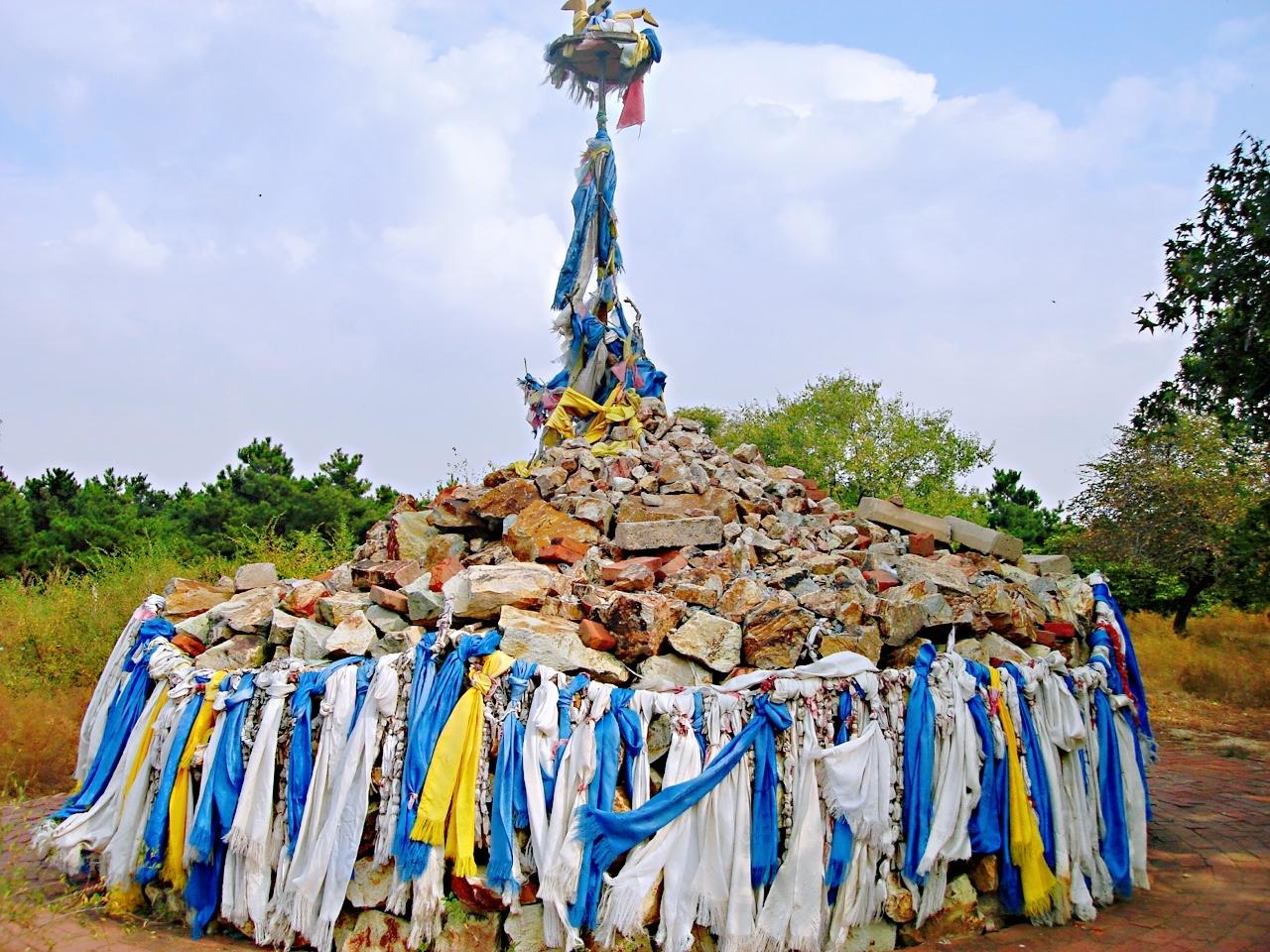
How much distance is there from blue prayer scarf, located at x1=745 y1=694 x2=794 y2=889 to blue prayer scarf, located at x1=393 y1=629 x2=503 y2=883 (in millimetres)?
1352

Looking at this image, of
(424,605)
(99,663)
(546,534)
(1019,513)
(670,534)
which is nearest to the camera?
(424,605)

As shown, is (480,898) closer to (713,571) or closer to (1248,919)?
(713,571)

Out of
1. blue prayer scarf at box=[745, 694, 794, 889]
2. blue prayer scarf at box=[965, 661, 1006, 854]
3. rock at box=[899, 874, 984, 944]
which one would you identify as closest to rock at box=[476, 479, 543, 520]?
blue prayer scarf at box=[745, 694, 794, 889]

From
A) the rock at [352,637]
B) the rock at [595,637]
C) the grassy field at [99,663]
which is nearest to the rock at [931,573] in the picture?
the rock at [595,637]

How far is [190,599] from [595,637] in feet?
9.46

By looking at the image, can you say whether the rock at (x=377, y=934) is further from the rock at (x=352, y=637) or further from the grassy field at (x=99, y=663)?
the grassy field at (x=99, y=663)

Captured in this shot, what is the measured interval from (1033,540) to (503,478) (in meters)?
15.9

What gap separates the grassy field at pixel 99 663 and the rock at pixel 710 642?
5.67 m

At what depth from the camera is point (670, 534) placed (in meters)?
6.12

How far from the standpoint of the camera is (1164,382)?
7.45 m

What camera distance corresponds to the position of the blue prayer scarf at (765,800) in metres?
4.21

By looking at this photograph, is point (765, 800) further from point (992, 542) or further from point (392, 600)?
point (992, 542)

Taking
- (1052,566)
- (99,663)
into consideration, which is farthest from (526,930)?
(99,663)

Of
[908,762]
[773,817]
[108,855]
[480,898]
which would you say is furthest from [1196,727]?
[108,855]
